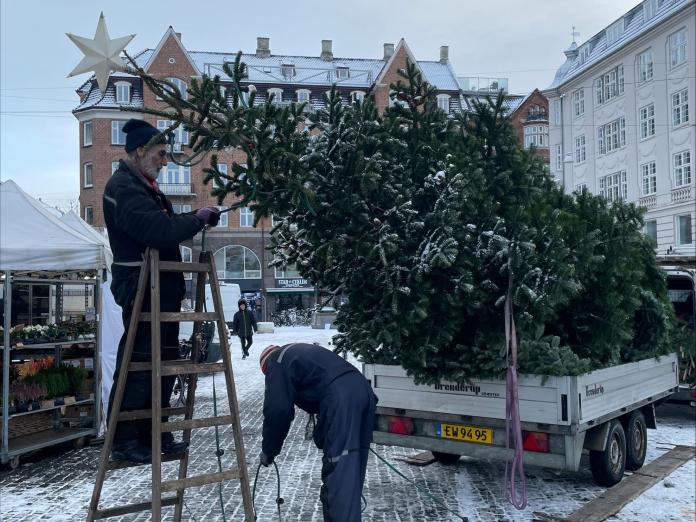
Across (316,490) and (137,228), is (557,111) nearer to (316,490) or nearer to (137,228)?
(316,490)

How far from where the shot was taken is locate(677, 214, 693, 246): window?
123ft

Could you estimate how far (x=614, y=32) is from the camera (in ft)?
155

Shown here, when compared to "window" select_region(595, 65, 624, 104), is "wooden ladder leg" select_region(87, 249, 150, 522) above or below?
below

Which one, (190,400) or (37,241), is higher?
(37,241)

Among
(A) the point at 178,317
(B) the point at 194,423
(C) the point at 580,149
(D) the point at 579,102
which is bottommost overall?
(B) the point at 194,423

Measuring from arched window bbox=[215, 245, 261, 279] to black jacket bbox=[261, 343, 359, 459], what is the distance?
50596 millimetres

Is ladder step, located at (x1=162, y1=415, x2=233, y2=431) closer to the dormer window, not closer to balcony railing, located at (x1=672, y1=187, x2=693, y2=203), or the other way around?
balcony railing, located at (x1=672, y1=187, x2=693, y2=203)

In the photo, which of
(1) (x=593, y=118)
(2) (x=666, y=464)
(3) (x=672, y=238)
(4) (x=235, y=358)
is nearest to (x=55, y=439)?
(2) (x=666, y=464)

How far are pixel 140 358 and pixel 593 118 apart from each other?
4619 centimetres

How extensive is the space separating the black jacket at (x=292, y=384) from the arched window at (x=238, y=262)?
50.6 m

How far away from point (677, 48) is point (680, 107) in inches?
122

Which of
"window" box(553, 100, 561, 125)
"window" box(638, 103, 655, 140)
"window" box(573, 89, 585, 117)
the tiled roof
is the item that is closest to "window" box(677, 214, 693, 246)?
"window" box(638, 103, 655, 140)

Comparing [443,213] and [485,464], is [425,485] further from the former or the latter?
[443,213]

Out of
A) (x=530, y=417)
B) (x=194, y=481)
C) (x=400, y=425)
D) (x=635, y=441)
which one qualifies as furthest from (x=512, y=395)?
(x=194, y=481)
